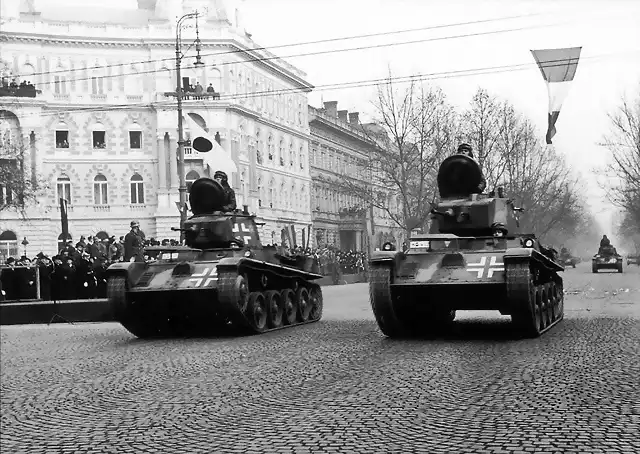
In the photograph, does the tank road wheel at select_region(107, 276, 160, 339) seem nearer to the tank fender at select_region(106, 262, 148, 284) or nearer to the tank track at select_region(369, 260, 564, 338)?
the tank fender at select_region(106, 262, 148, 284)

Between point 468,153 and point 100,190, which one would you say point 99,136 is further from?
point 468,153

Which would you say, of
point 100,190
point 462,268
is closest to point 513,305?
point 462,268

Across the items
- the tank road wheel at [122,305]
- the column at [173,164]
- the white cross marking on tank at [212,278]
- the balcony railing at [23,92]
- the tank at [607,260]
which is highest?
the balcony railing at [23,92]

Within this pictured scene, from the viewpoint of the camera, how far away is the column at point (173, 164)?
58.1 meters

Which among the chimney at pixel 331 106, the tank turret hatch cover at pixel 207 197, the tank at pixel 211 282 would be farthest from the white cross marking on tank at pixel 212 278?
the chimney at pixel 331 106

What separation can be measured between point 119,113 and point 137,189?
15.1ft

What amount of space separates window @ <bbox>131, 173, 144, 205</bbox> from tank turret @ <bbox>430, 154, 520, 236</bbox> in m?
44.8

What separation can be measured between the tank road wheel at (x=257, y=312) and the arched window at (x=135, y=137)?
143ft

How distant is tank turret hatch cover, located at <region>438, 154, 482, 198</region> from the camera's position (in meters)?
15.1

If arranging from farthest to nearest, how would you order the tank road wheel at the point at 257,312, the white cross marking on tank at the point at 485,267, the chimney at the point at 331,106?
the chimney at the point at 331,106 → the tank road wheel at the point at 257,312 → the white cross marking on tank at the point at 485,267

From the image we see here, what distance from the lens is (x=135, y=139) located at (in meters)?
58.8

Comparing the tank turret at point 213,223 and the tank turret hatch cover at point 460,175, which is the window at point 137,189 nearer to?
the tank turret at point 213,223

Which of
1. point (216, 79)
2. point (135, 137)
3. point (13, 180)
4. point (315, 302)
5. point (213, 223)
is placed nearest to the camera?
point (213, 223)

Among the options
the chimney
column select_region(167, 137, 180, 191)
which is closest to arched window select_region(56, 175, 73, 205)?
column select_region(167, 137, 180, 191)
